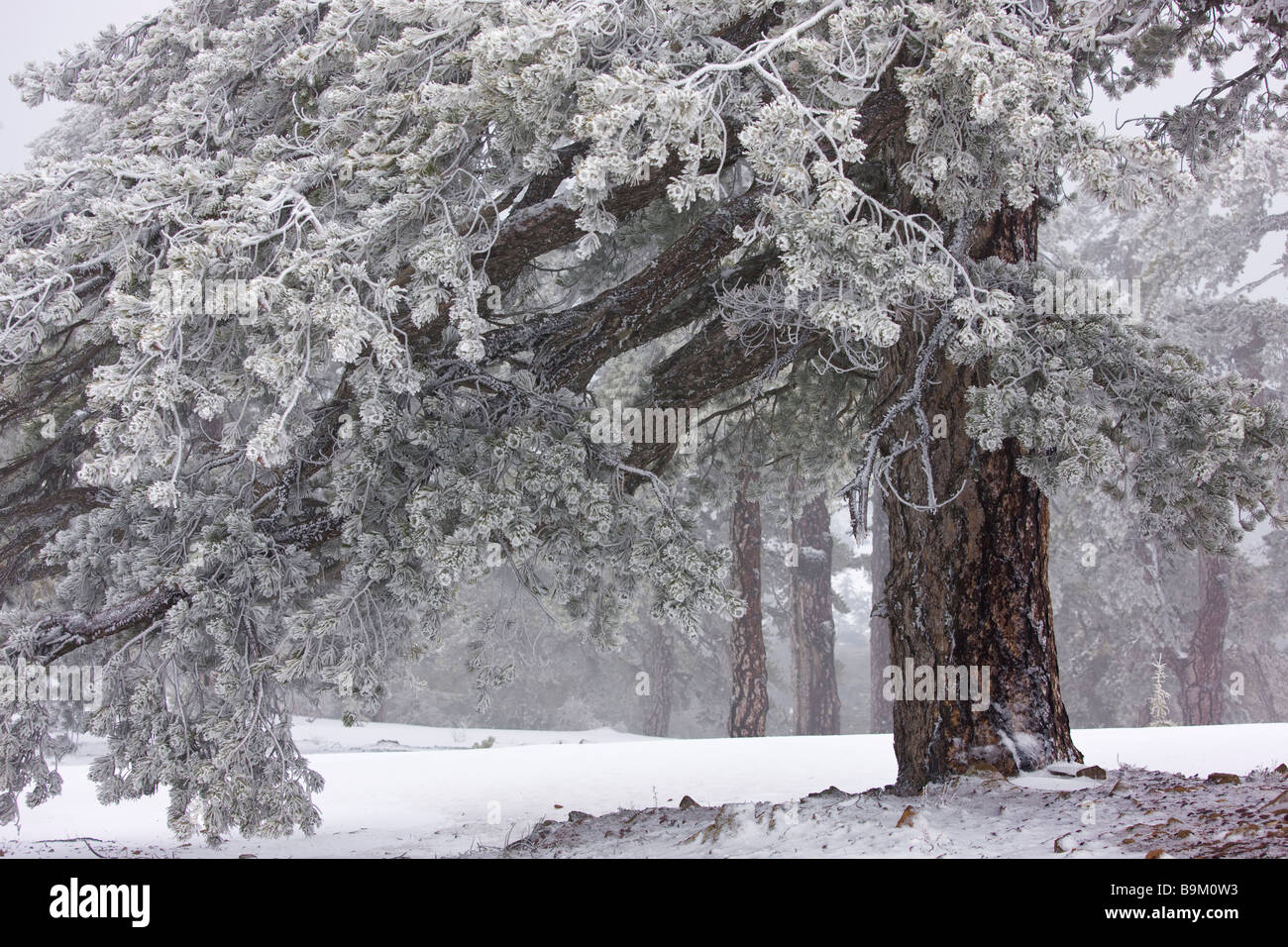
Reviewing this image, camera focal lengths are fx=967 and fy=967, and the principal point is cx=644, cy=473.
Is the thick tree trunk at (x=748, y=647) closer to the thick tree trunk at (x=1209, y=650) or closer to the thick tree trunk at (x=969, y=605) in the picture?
the thick tree trunk at (x=969, y=605)

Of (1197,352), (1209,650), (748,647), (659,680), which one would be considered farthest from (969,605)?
(659,680)

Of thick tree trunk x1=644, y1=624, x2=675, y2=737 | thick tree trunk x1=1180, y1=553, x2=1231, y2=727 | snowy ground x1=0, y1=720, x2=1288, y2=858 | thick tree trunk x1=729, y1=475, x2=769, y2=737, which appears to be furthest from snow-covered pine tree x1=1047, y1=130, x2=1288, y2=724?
thick tree trunk x1=644, y1=624, x2=675, y2=737

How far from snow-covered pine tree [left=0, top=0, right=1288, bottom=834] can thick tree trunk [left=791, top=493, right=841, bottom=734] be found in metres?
9.06

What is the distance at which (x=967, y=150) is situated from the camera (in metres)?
4.65

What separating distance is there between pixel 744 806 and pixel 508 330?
10.7 ft

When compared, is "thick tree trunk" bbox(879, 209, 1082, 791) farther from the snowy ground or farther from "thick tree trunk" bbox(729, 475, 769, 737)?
"thick tree trunk" bbox(729, 475, 769, 737)

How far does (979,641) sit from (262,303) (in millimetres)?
4031

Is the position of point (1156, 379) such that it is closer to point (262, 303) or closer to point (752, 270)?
point (752, 270)

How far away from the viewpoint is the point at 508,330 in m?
6.10

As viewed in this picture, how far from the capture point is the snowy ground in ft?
12.7

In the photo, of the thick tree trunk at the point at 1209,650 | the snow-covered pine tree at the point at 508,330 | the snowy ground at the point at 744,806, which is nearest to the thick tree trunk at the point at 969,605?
the snow-covered pine tree at the point at 508,330

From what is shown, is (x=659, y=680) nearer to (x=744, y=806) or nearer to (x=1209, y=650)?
(x=1209, y=650)

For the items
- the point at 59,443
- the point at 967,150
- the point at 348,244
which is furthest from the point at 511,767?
the point at 967,150

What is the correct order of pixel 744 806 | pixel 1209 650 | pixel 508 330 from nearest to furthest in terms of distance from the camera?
pixel 744 806
pixel 508 330
pixel 1209 650
